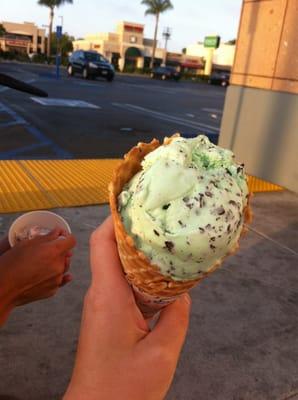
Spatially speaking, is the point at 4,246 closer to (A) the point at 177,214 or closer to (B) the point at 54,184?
(A) the point at 177,214

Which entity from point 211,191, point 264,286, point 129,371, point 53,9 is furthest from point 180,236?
point 53,9

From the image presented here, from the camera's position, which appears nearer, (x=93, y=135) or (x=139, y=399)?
(x=139, y=399)

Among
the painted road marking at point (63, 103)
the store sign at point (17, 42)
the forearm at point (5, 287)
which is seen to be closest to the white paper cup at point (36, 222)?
the forearm at point (5, 287)

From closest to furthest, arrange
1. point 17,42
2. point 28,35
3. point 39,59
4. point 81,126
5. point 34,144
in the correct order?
point 34,144 < point 81,126 < point 39,59 < point 17,42 < point 28,35

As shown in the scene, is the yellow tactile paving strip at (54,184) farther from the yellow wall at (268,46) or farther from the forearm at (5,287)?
the forearm at (5,287)

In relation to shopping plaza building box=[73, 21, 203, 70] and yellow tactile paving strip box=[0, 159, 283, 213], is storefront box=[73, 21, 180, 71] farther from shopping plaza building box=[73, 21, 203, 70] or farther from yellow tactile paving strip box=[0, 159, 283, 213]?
yellow tactile paving strip box=[0, 159, 283, 213]

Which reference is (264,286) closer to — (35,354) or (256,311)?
(256,311)

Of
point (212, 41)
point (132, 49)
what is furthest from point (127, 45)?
point (212, 41)
